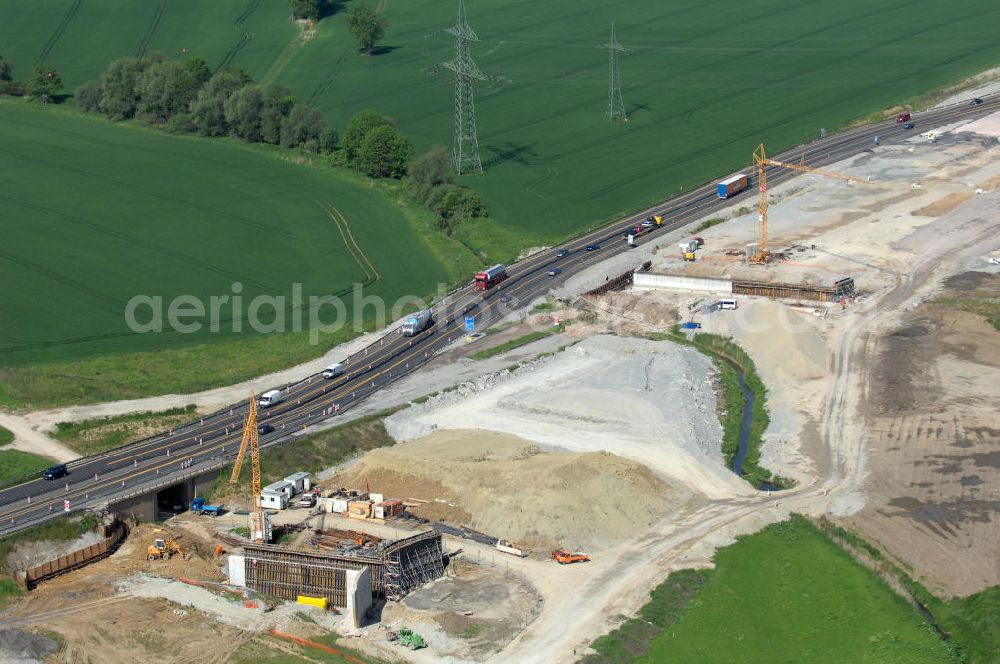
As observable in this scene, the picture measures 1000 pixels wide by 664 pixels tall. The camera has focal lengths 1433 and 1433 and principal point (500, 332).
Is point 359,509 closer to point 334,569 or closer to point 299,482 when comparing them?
point 299,482

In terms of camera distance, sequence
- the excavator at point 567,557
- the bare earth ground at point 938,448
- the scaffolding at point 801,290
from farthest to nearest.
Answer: the scaffolding at point 801,290, the bare earth ground at point 938,448, the excavator at point 567,557

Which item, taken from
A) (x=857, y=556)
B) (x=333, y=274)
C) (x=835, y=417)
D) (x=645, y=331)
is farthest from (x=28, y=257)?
(x=857, y=556)

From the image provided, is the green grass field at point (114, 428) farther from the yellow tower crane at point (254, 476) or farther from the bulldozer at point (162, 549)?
the bulldozer at point (162, 549)

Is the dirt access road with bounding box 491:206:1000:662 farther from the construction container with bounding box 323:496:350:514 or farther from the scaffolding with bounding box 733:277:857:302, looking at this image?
the construction container with bounding box 323:496:350:514

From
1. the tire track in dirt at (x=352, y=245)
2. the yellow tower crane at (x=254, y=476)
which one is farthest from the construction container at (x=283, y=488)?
the tire track in dirt at (x=352, y=245)

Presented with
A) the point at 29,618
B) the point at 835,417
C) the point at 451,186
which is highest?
the point at 451,186

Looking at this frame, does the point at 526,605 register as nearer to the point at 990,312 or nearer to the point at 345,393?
the point at 345,393

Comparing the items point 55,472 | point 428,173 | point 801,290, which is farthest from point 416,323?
point 428,173

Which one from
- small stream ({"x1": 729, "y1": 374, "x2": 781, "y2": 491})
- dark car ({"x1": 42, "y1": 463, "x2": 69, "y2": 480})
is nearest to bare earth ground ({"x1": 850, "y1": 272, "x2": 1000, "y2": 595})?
small stream ({"x1": 729, "y1": 374, "x2": 781, "y2": 491})
